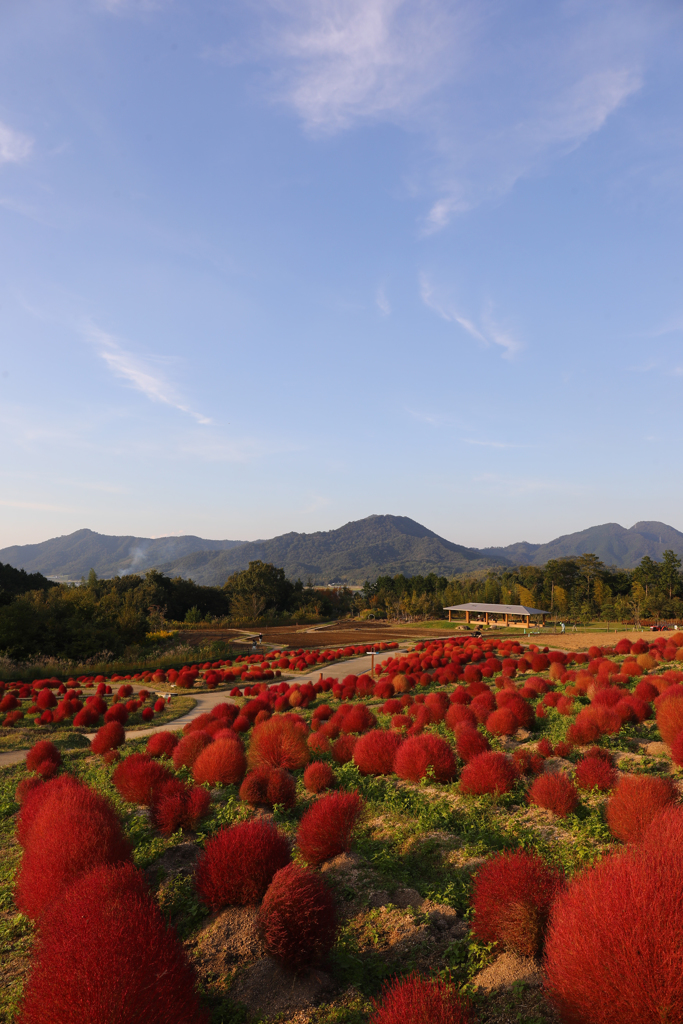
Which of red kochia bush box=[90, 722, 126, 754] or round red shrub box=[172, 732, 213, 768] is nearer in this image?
round red shrub box=[172, 732, 213, 768]

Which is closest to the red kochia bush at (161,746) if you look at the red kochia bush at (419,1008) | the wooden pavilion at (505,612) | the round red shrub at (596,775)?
the round red shrub at (596,775)

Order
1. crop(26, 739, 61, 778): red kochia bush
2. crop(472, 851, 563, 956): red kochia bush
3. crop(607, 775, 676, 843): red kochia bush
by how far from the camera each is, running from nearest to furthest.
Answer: crop(472, 851, 563, 956): red kochia bush < crop(607, 775, 676, 843): red kochia bush < crop(26, 739, 61, 778): red kochia bush

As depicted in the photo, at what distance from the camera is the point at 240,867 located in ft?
18.2

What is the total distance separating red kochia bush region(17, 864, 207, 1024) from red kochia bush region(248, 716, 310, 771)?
7.73m

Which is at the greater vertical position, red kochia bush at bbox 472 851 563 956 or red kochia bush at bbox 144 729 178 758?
red kochia bush at bbox 472 851 563 956

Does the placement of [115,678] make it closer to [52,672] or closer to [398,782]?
[52,672]

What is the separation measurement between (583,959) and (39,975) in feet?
11.2

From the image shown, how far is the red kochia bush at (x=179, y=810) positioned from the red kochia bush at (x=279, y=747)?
108 inches

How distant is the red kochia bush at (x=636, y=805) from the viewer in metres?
6.41

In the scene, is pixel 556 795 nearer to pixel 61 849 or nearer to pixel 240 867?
pixel 240 867

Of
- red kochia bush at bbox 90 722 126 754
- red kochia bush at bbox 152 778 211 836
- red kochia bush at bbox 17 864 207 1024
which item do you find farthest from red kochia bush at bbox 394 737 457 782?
red kochia bush at bbox 90 722 126 754

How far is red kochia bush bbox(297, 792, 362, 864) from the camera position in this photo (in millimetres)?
7145

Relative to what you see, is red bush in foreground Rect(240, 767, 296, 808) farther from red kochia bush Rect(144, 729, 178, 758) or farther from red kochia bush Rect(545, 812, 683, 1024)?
red kochia bush Rect(545, 812, 683, 1024)

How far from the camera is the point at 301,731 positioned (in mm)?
11773
